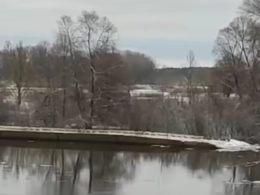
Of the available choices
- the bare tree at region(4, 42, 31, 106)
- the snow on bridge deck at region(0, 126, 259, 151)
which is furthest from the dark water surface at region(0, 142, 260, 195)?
the bare tree at region(4, 42, 31, 106)

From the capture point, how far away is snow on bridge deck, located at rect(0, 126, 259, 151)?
3152cm

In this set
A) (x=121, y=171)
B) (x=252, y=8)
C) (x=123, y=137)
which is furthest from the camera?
(x=252, y=8)

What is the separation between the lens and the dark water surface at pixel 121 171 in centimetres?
1969

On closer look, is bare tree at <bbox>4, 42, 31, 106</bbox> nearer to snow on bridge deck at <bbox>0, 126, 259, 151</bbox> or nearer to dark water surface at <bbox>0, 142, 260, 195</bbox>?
snow on bridge deck at <bbox>0, 126, 259, 151</bbox>

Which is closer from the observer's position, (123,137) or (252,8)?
(123,137)

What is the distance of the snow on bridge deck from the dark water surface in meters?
1.28

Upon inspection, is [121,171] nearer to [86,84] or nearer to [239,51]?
[86,84]

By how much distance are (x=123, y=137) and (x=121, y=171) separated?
8420 millimetres

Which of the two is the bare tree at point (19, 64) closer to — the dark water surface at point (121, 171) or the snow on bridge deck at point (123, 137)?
the snow on bridge deck at point (123, 137)

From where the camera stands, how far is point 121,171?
2392 cm

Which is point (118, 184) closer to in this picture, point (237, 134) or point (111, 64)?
point (237, 134)

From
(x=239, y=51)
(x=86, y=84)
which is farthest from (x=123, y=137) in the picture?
(x=239, y=51)

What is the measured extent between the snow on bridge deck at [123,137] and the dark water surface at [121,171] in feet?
4.19

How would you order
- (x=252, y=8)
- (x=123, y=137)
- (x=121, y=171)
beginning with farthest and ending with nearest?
(x=252, y=8) → (x=123, y=137) → (x=121, y=171)
